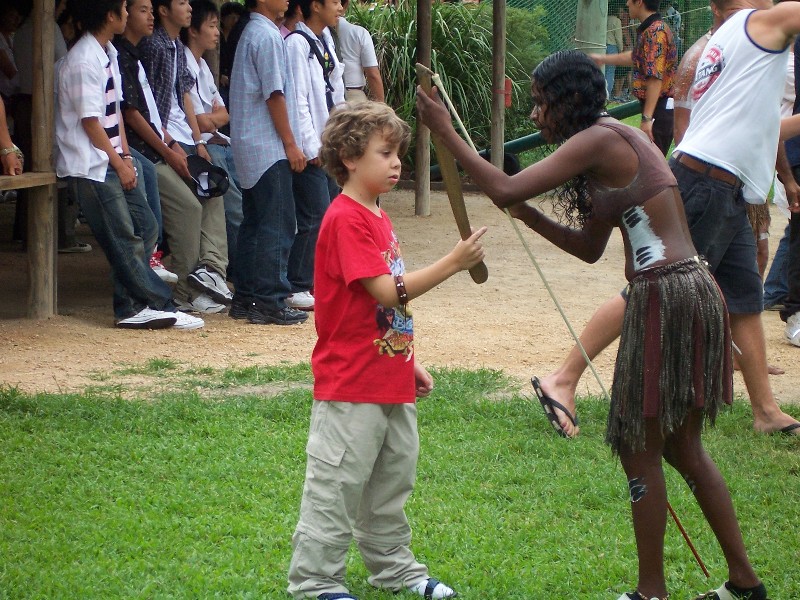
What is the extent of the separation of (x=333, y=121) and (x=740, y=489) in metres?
2.27

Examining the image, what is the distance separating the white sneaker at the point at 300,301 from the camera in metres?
7.68

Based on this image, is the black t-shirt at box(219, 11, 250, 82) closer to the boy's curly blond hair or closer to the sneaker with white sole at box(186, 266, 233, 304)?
the sneaker with white sole at box(186, 266, 233, 304)

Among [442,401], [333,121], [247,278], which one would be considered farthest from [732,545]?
[247,278]

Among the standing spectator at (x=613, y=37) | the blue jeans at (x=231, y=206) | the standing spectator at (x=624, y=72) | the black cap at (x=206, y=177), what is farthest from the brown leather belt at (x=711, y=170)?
the standing spectator at (x=624, y=72)

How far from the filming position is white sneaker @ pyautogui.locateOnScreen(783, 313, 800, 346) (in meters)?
6.82

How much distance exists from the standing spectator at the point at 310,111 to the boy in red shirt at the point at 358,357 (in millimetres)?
3974

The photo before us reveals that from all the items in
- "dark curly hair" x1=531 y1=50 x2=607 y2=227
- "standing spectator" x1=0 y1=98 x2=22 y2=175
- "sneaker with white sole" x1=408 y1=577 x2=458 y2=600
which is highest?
"dark curly hair" x1=531 y1=50 x2=607 y2=227

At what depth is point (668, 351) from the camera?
3141 millimetres

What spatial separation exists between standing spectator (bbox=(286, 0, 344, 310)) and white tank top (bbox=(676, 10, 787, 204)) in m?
3.10

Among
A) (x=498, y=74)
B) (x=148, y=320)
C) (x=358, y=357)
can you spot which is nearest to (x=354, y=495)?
(x=358, y=357)

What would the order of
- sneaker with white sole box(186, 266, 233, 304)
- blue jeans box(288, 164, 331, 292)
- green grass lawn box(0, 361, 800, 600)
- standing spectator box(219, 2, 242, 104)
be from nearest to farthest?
green grass lawn box(0, 361, 800, 600)
blue jeans box(288, 164, 331, 292)
sneaker with white sole box(186, 266, 233, 304)
standing spectator box(219, 2, 242, 104)

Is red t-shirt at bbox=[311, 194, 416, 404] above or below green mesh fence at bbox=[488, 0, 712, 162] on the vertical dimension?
below

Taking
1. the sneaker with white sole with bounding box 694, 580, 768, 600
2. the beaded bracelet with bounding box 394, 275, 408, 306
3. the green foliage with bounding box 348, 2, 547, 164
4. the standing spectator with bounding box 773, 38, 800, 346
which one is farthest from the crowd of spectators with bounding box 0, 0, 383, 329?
the green foliage with bounding box 348, 2, 547, 164

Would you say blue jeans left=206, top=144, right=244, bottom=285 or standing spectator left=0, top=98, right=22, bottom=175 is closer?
standing spectator left=0, top=98, right=22, bottom=175
